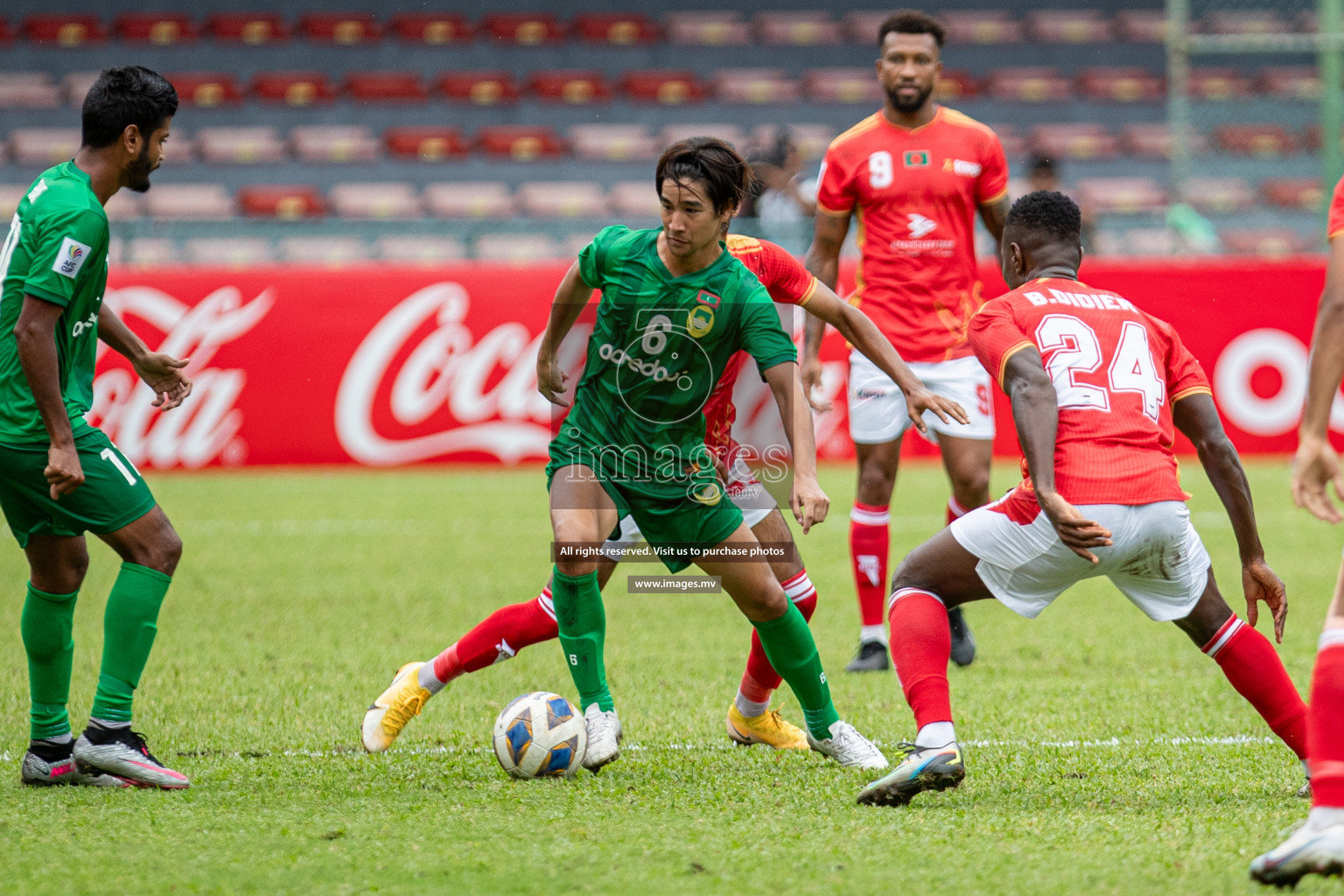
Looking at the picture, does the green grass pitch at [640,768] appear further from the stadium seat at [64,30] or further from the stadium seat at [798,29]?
the stadium seat at [798,29]

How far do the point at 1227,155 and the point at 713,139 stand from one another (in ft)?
51.6

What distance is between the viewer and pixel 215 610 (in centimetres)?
723

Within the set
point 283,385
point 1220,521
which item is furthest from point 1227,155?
point 283,385

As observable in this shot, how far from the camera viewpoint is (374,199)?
61.0 feet

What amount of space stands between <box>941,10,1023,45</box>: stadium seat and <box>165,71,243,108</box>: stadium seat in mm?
9624

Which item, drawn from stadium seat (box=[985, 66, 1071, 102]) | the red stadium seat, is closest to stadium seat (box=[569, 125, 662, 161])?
the red stadium seat

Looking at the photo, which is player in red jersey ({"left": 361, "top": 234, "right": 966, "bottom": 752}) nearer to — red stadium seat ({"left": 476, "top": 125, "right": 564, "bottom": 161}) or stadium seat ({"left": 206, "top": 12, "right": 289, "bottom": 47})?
red stadium seat ({"left": 476, "top": 125, "right": 564, "bottom": 161})

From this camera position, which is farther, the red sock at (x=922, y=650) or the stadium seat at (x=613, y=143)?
the stadium seat at (x=613, y=143)

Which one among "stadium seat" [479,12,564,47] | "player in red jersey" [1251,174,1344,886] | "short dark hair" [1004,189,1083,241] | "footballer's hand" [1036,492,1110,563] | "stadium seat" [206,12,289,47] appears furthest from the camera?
"stadium seat" [479,12,564,47]

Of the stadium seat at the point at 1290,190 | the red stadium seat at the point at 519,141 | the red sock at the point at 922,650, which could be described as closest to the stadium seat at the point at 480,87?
the red stadium seat at the point at 519,141

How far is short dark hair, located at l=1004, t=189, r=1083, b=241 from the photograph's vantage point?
399 centimetres

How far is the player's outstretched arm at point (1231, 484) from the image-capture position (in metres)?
3.69

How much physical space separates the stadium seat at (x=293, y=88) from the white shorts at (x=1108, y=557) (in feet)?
58.7

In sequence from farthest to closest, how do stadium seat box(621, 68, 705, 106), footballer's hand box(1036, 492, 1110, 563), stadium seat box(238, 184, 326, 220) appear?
stadium seat box(621, 68, 705, 106), stadium seat box(238, 184, 326, 220), footballer's hand box(1036, 492, 1110, 563)
